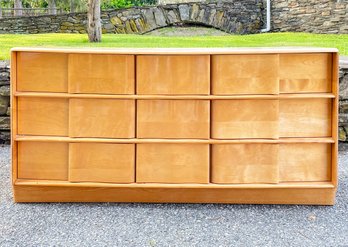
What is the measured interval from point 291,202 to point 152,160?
3.20ft

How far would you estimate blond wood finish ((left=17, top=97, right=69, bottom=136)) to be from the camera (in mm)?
3057

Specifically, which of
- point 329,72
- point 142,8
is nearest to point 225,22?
point 142,8

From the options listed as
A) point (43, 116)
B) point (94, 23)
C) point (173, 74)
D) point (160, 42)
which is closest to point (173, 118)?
point (173, 74)

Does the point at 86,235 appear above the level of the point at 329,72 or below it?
below

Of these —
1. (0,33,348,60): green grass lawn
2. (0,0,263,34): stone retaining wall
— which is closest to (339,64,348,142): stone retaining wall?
(0,33,348,60): green grass lawn

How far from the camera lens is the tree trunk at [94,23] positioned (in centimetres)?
902

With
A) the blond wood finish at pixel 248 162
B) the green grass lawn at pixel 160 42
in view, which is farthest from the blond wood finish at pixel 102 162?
the green grass lawn at pixel 160 42

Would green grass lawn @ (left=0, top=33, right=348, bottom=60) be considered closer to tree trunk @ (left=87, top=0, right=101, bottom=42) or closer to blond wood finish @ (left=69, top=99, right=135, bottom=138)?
tree trunk @ (left=87, top=0, right=101, bottom=42)

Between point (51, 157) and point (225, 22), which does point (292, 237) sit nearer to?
point (51, 157)

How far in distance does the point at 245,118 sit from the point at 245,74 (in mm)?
285

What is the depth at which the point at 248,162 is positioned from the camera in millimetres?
3053

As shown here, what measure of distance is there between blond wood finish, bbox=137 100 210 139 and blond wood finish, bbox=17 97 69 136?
1.65 feet

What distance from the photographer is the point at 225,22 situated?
49.3 ft

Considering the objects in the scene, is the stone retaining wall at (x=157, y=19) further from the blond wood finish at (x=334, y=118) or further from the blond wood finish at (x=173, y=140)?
the blond wood finish at (x=334, y=118)
